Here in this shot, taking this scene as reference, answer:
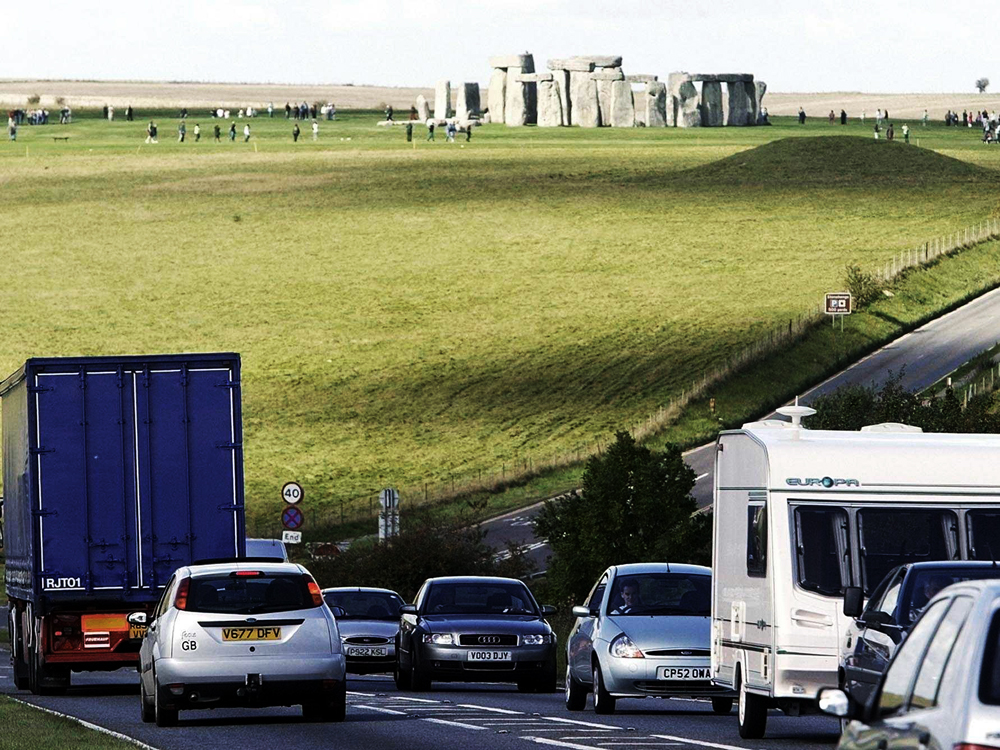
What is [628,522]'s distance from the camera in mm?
47031

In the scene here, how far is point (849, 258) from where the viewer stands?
3848 inches

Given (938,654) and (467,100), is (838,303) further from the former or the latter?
(467,100)

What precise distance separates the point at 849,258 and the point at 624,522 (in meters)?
53.3

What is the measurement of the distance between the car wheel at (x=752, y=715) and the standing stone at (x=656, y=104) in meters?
163

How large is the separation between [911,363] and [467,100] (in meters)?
123

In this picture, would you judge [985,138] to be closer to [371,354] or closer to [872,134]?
[872,134]

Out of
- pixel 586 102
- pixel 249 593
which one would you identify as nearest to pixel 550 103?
pixel 586 102

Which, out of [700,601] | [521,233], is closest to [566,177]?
[521,233]

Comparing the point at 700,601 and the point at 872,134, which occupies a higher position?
the point at 872,134

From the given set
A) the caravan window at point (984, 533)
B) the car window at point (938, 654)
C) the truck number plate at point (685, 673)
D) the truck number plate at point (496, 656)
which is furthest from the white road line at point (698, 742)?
the car window at point (938, 654)

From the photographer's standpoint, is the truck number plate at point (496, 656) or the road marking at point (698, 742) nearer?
the road marking at point (698, 742)

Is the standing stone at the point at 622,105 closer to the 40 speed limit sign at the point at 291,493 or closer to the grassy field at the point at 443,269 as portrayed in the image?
the grassy field at the point at 443,269

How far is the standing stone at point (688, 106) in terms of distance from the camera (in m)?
181

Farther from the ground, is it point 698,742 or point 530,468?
point 698,742
